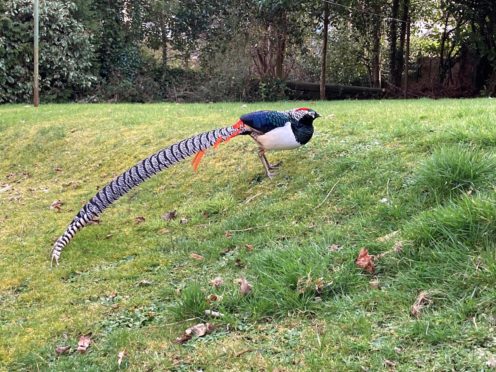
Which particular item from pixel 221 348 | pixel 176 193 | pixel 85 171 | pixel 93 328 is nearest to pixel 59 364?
pixel 93 328

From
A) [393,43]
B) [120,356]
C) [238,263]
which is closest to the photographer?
[120,356]

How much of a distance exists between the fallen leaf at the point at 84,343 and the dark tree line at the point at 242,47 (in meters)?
13.7

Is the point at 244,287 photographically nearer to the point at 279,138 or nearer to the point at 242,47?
the point at 279,138

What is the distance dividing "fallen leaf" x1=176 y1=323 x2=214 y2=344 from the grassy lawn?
0.15 feet

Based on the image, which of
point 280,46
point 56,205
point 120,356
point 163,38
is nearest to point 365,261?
point 120,356

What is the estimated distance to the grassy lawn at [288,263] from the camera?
8.71 feet

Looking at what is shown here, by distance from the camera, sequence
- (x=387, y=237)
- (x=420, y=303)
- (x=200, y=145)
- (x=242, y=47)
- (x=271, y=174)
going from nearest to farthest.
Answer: (x=420, y=303) → (x=387, y=237) → (x=200, y=145) → (x=271, y=174) → (x=242, y=47)

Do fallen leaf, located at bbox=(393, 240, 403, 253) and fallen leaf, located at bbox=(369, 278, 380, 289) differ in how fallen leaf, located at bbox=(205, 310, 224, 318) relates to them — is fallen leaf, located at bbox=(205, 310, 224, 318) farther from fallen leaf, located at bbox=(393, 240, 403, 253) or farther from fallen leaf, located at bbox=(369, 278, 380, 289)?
fallen leaf, located at bbox=(393, 240, 403, 253)

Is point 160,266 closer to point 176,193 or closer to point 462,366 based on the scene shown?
point 176,193

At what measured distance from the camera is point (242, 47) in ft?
56.0

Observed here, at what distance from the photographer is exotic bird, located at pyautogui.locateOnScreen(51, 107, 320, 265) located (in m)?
4.68

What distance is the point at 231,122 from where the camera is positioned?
8.21m

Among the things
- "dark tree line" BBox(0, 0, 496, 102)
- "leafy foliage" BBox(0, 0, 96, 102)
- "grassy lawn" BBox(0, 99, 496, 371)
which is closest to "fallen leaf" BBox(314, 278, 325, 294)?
"grassy lawn" BBox(0, 99, 496, 371)

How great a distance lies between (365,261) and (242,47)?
14.7 m
